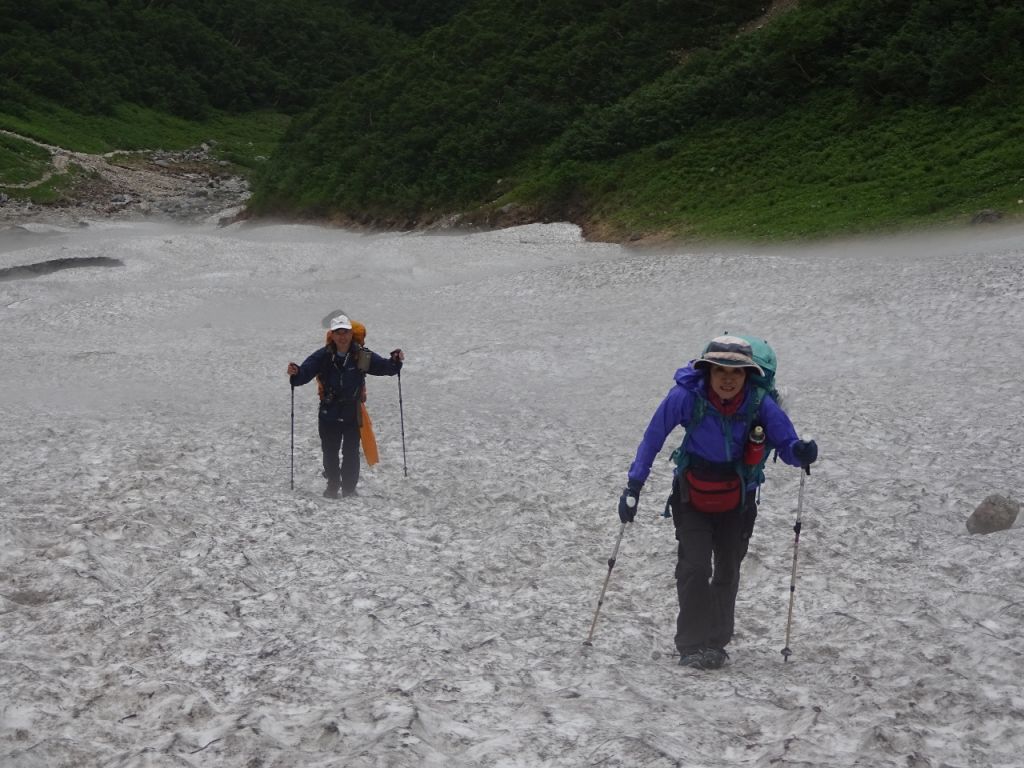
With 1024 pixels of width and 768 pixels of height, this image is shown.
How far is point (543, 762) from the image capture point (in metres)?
6.90

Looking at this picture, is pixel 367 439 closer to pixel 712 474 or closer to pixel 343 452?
pixel 343 452

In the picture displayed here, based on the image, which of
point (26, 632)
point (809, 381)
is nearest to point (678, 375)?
point (26, 632)

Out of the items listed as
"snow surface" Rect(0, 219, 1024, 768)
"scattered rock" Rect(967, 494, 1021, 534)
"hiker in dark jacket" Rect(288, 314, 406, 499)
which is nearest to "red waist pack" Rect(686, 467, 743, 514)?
"snow surface" Rect(0, 219, 1024, 768)

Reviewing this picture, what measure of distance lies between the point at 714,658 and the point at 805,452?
209 cm

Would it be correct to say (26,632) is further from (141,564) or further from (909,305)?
(909,305)

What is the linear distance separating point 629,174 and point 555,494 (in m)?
→ 33.8

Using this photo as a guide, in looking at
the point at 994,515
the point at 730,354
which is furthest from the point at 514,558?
the point at 994,515

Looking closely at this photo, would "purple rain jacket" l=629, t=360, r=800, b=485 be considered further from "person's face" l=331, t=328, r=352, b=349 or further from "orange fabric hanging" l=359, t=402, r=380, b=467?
"orange fabric hanging" l=359, t=402, r=380, b=467

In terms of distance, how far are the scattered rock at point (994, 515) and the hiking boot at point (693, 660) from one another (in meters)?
5.06

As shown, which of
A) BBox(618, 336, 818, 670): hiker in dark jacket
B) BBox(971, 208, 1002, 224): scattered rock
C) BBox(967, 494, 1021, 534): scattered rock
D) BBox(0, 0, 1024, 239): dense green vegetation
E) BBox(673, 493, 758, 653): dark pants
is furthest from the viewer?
Answer: BBox(0, 0, 1024, 239): dense green vegetation

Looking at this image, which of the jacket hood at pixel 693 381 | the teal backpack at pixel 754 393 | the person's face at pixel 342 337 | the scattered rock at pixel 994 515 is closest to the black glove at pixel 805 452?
the teal backpack at pixel 754 393

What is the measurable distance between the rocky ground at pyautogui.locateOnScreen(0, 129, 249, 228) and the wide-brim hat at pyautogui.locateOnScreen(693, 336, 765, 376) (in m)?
59.7

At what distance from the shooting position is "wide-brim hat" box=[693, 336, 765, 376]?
8.23m

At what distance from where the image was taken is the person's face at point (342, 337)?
45.9ft
